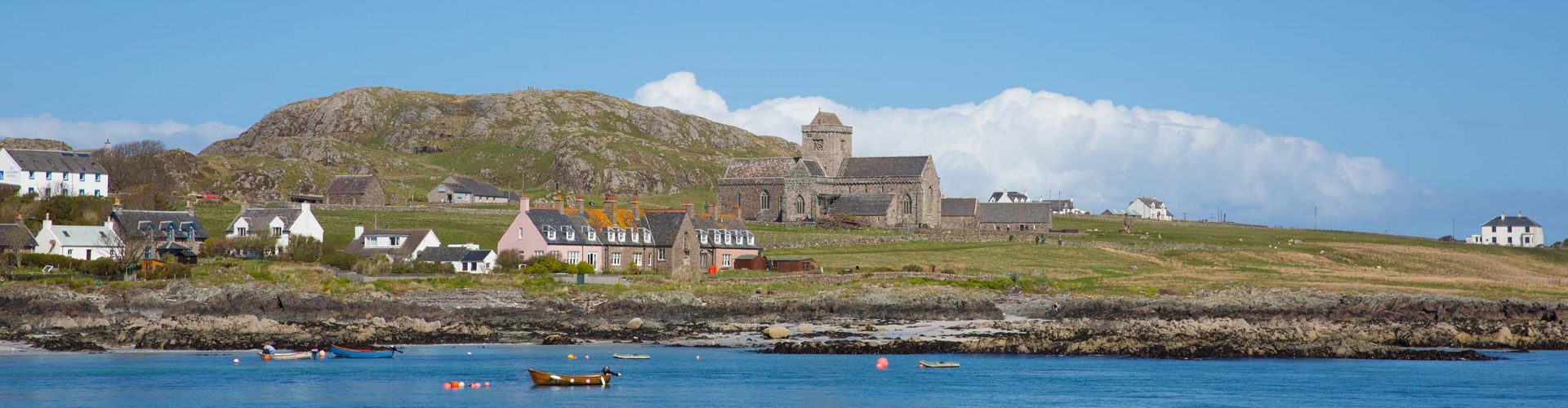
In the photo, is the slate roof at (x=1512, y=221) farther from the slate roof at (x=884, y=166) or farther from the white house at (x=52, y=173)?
the white house at (x=52, y=173)

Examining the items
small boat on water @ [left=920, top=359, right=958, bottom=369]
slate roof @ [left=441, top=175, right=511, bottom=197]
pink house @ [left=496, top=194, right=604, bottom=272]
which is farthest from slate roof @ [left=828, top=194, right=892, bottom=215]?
small boat on water @ [left=920, top=359, right=958, bottom=369]

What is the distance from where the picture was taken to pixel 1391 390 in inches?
1548

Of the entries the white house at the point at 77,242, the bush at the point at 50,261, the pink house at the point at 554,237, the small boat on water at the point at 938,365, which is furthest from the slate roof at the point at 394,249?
the small boat on water at the point at 938,365

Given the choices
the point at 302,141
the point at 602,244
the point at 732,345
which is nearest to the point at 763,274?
the point at 602,244

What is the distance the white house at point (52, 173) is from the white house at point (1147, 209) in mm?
124855

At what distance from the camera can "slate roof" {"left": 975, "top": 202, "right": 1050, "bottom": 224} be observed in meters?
128

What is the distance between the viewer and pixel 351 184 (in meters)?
138

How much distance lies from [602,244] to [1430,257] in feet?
188

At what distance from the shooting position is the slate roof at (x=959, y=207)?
133250 mm

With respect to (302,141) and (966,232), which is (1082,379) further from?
(302,141)

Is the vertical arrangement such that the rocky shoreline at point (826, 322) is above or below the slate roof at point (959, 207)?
below

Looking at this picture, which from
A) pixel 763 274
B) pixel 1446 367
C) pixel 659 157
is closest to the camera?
pixel 1446 367

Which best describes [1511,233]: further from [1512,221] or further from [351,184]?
[351,184]

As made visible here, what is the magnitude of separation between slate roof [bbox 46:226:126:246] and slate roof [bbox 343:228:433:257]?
1176 cm
